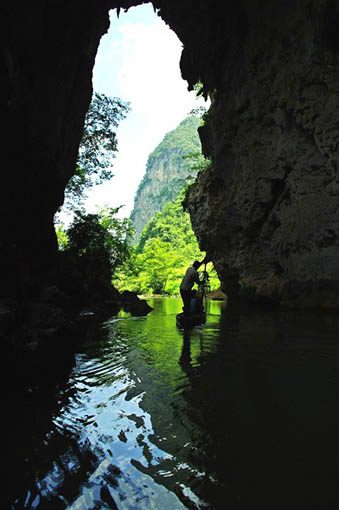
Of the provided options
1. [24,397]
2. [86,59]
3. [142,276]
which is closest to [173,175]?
[142,276]

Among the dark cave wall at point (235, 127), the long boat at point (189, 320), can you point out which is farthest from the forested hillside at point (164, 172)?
the long boat at point (189, 320)

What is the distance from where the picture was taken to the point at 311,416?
126 inches

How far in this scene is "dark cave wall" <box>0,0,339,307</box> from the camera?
1029cm

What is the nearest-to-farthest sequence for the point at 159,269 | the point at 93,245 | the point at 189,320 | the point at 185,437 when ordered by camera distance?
the point at 185,437 → the point at 189,320 → the point at 93,245 → the point at 159,269

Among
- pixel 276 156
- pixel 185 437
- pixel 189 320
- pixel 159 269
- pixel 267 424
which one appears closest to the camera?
pixel 185 437

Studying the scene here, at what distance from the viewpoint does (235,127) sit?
18891 mm

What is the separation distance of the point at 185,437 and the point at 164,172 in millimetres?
176198

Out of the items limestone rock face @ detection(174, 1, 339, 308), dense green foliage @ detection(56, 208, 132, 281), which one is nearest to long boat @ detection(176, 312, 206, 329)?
limestone rock face @ detection(174, 1, 339, 308)

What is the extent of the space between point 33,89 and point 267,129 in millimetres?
11011

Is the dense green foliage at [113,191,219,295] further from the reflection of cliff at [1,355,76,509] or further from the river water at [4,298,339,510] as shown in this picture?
the reflection of cliff at [1,355,76,509]

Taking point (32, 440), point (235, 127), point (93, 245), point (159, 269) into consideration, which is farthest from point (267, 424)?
point (159, 269)

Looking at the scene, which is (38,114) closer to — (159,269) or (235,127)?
(235,127)

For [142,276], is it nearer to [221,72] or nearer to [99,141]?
[99,141]

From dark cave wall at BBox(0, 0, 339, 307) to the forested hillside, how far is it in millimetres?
131192
